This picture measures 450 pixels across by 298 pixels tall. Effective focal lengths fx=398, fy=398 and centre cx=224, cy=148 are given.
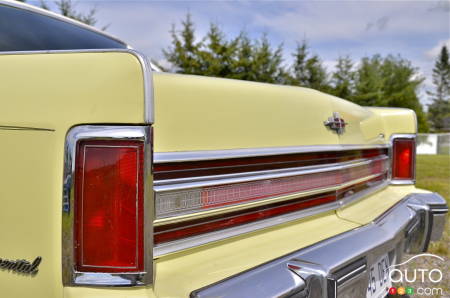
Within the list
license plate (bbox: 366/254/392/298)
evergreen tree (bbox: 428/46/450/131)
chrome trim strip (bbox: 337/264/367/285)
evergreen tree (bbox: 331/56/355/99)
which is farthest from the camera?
evergreen tree (bbox: 428/46/450/131)

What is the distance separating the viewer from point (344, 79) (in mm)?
21797

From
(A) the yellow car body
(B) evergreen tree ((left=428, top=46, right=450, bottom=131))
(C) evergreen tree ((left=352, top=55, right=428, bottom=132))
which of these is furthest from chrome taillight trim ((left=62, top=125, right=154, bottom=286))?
(B) evergreen tree ((left=428, top=46, right=450, bottom=131))

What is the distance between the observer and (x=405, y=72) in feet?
108

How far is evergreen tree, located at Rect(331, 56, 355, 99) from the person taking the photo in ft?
69.8

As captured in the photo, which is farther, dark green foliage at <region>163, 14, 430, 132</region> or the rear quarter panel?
dark green foliage at <region>163, 14, 430, 132</region>

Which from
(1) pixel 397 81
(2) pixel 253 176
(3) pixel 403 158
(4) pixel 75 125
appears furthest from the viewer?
(1) pixel 397 81

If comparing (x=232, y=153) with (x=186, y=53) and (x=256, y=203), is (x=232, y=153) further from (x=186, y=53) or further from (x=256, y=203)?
(x=186, y=53)

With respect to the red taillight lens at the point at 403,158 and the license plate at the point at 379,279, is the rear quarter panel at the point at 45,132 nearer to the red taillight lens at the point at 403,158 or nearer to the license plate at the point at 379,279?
the license plate at the point at 379,279

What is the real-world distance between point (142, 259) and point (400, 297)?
2345mm

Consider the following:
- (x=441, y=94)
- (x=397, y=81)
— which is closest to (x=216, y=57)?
(x=397, y=81)

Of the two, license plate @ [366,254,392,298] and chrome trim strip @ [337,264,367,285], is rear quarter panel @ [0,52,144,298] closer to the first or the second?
chrome trim strip @ [337,264,367,285]

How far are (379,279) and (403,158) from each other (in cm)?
123

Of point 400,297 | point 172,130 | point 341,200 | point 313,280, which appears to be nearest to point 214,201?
point 172,130

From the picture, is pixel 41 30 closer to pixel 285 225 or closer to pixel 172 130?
pixel 172 130
